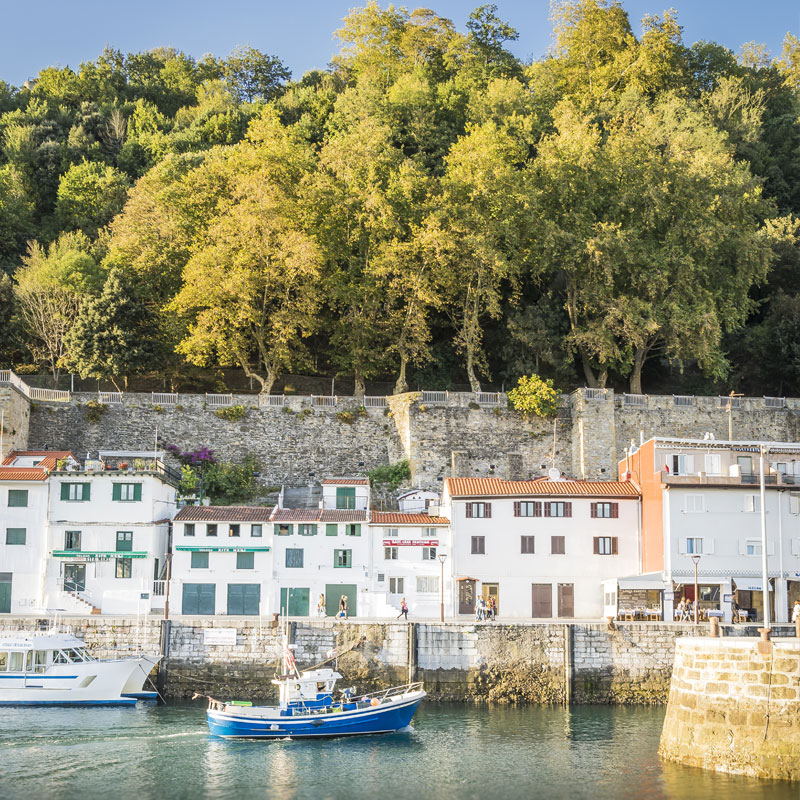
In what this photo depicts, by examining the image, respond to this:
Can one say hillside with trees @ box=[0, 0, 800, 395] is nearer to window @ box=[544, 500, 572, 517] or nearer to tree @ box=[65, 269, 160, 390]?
tree @ box=[65, 269, 160, 390]

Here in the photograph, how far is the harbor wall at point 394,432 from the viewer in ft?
177

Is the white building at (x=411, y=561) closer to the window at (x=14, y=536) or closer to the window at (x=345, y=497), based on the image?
the window at (x=345, y=497)

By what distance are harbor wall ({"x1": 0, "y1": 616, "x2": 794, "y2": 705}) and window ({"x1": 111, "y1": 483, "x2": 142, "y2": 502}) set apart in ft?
26.4

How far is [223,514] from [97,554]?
18.6ft

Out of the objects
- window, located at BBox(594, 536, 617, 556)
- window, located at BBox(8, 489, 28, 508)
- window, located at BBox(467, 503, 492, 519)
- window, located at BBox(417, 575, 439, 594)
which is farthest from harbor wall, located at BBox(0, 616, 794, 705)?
window, located at BBox(8, 489, 28, 508)

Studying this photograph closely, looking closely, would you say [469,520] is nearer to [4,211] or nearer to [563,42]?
[4,211]

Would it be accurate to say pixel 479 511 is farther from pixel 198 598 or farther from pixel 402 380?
pixel 402 380

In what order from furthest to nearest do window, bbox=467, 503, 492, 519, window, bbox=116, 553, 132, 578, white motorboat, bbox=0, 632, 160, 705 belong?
window, bbox=467, 503, 492, 519 < window, bbox=116, 553, 132, 578 < white motorboat, bbox=0, 632, 160, 705

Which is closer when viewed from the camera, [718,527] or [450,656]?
[450,656]

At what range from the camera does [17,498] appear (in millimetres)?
46094

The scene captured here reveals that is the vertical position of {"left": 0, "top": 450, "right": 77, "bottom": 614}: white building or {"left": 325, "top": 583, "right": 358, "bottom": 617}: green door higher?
{"left": 0, "top": 450, "right": 77, "bottom": 614}: white building

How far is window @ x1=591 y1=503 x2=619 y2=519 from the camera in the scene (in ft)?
155

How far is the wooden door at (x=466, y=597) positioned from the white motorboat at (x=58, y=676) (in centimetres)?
1423

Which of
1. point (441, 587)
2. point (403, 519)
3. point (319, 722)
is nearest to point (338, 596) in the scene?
point (403, 519)
